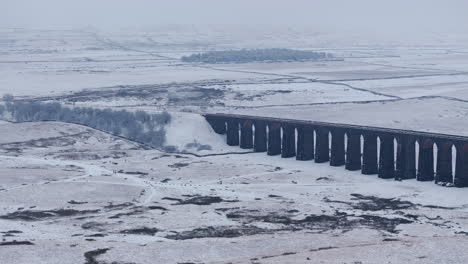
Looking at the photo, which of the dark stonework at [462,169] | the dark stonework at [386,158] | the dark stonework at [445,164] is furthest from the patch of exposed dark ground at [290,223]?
the dark stonework at [386,158]

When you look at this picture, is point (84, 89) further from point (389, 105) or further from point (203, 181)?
point (203, 181)

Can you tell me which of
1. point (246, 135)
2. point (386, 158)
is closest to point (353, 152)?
point (386, 158)

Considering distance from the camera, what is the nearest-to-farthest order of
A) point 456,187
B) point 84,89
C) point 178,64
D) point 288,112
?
point 456,187 → point 288,112 → point 84,89 → point 178,64

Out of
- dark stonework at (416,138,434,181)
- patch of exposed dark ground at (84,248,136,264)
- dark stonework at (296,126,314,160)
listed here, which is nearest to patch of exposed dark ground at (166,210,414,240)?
patch of exposed dark ground at (84,248,136,264)

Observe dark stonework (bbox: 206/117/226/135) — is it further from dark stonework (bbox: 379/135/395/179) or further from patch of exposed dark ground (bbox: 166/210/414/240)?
patch of exposed dark ground (bbox: 166/210/414/240)

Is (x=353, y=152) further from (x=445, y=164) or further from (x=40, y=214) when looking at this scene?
(x=40, y=214)

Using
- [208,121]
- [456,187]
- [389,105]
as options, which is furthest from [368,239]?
[389,105]

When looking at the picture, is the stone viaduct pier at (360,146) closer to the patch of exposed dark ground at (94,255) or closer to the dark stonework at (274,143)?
the dark stonework at (274,143)
